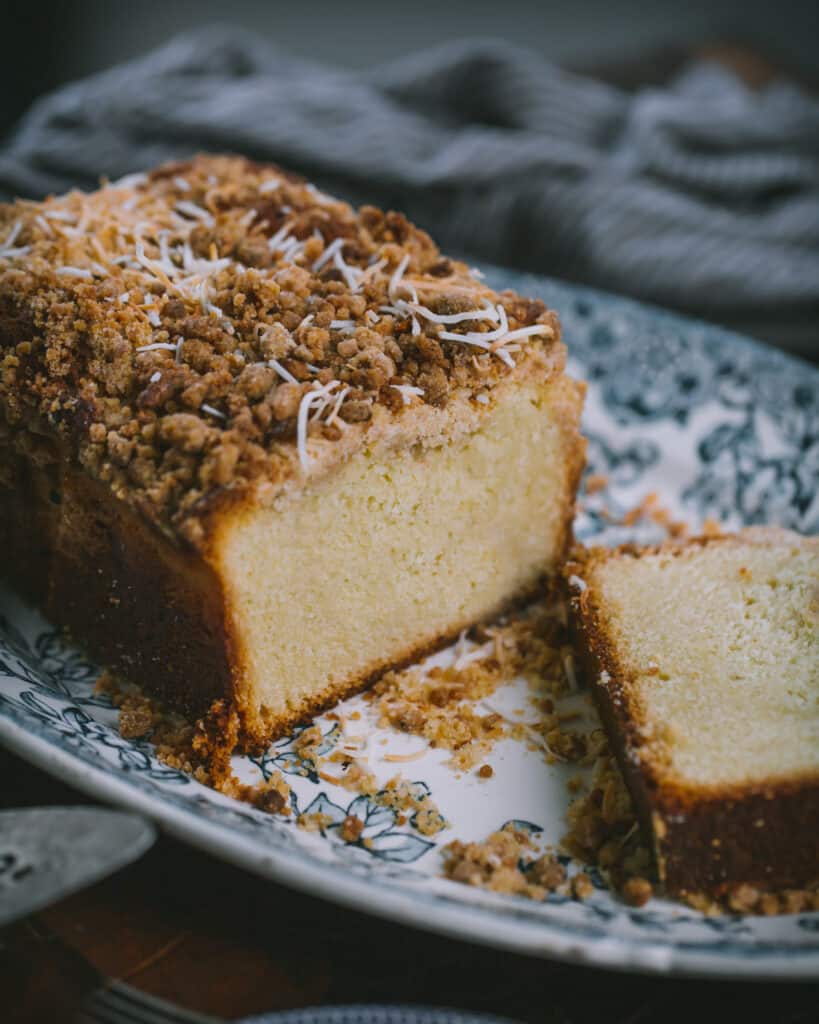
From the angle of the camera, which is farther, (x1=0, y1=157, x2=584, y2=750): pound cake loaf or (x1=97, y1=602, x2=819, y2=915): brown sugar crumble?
(x1=0, y1=157, x2=584, y2=750): pound cake loaf

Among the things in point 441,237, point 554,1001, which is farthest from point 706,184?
point 554,1001

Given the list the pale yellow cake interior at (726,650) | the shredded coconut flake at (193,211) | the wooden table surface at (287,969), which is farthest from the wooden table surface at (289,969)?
the shredded coconut flake at (193,211)

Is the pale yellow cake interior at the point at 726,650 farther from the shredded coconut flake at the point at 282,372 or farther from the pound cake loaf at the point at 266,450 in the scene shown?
the shredded coconut flake at the point at 282,372

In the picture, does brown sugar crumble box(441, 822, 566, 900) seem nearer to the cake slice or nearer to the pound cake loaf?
the cake slice

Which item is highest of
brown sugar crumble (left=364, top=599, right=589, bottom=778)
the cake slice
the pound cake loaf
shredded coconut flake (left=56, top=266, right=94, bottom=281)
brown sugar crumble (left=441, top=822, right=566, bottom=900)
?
shredded coconut flake (left=56, top=266, right=94, bottom=281)

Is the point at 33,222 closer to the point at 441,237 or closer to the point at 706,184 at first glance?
the point at 441,237

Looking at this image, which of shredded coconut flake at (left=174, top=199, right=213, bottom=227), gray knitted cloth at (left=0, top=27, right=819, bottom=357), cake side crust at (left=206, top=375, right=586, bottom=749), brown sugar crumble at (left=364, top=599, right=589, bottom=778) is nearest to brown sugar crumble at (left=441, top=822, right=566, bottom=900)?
brown sugar crumble at (left=364, top=599, right=589, bottom=778)
